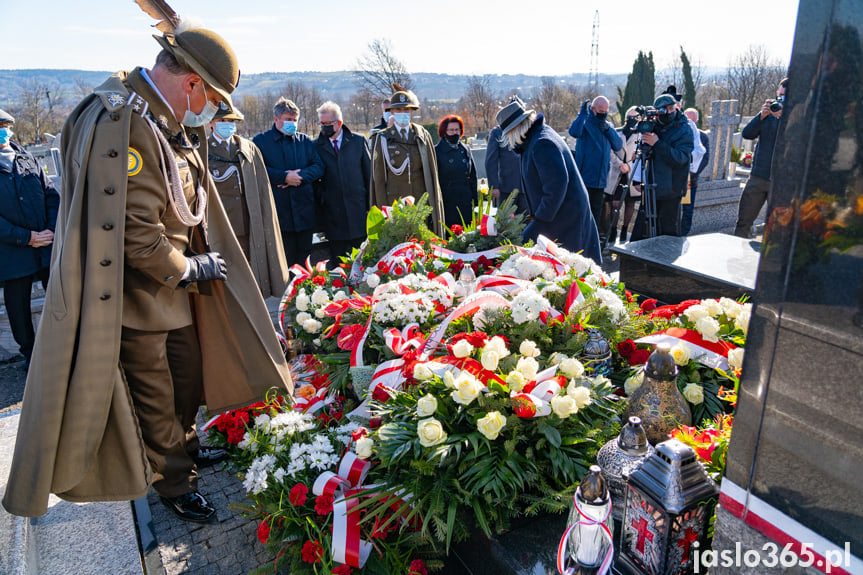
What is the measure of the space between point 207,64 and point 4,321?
16.2 ft

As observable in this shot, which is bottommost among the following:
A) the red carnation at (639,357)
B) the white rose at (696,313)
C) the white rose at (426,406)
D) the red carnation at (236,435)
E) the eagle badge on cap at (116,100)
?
the red carnation at (236,435)

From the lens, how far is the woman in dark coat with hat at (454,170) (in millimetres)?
6484

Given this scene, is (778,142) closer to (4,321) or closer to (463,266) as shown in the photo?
(463,266)

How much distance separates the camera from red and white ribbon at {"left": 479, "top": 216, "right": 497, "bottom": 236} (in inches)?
145

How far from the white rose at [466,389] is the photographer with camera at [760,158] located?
5859mm

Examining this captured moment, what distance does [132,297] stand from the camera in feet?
7.70

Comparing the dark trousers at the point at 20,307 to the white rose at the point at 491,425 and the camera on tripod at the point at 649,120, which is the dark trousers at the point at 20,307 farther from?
the camera on tripod at the point at 649,120

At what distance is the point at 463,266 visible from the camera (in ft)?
11.3

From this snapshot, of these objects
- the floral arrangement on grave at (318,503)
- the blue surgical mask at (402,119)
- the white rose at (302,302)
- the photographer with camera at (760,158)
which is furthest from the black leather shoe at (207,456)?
the photographer with camera at (760,158)

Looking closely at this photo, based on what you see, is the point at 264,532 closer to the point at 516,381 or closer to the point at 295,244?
the point at 516,381

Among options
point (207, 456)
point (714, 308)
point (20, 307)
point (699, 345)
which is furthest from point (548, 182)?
point (20, 307)

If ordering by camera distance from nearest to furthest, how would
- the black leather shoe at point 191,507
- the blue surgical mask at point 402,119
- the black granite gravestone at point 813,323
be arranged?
the black granite gravestone at point 813,323 → the black leather shoe at point 191,507 → the blue surgical mask at point 402,119

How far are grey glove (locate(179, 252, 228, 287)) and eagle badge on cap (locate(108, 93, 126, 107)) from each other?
2.16ft

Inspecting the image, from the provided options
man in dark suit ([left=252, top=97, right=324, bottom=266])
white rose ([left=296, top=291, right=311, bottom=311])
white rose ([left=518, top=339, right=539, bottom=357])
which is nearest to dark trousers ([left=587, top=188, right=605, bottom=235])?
man in dark suit ([left=252, top=97, right=324, bottom=266])
